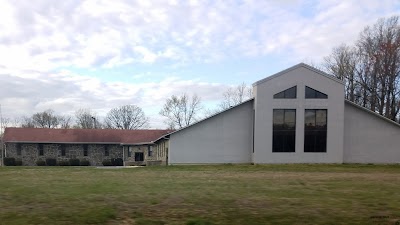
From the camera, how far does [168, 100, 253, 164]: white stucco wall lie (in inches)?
1532

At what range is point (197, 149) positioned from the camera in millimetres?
38938

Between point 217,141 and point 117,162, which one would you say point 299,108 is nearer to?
point 217,141

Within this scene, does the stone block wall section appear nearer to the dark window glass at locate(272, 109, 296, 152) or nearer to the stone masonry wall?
the stone masonry wall

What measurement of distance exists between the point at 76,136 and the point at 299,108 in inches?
1259

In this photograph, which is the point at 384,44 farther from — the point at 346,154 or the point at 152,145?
the point at 152,145

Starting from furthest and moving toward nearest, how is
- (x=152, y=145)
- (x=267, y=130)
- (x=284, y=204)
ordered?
1. (x=152, y=145)
2. (x=267, y=130)
3. (x=284, y=204)

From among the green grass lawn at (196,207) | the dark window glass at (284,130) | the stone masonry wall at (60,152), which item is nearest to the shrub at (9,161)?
the stone masonry wall at (60,152)

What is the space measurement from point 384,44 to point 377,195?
40.8m

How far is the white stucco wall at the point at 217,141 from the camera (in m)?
38.9

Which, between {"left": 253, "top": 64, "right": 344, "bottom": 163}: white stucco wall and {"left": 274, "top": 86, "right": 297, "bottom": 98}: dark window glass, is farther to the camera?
{"left": 274, "top": 86, "right": 297, "bottom": 98}: dark window glass

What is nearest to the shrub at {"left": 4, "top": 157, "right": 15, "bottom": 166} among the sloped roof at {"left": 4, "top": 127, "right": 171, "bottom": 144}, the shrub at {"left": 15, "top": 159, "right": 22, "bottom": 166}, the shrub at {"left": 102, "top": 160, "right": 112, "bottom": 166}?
the shrub at {"left": 15, "top": 159, "right": 22, "bottom": 166}

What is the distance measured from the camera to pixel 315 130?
37.6 m

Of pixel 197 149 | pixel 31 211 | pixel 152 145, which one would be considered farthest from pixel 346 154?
pixel 31 211

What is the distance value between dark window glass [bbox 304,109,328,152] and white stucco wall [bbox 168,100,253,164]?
4811 millimetres
